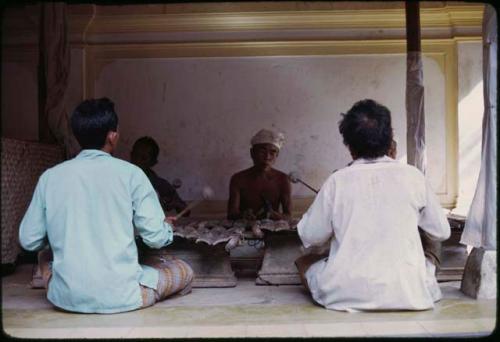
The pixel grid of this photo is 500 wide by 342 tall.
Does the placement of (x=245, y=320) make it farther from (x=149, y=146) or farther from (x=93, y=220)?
(x=149, y=146)

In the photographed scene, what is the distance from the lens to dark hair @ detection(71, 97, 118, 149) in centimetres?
364

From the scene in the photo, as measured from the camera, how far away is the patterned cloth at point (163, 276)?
389 centimetres

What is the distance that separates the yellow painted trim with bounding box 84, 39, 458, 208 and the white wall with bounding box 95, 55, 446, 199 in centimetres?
8

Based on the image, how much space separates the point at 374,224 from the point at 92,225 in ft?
5.69

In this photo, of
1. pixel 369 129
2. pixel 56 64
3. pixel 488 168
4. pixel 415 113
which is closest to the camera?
pixel 369 129

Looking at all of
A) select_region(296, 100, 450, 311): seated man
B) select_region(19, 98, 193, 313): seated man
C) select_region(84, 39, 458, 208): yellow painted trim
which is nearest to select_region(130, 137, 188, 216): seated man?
select_region(84, 39, 458, 208): yellow painted trim

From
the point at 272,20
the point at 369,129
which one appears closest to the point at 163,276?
the point at 369,129

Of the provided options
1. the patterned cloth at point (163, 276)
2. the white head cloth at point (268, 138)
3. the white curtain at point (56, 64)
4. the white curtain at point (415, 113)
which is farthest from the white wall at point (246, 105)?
the patterned cloth at point (163, 276)

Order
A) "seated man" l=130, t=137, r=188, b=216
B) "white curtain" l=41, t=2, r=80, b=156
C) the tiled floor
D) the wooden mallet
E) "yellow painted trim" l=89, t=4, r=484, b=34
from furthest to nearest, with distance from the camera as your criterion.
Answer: "yellow painted trim" l=89, t=4, r=484, b=34, "seated man" l=130, t=137, r=188, b=216, "white curtain" l=41, t=2, r=80, b=156, the wooden mallet, the tiled floor

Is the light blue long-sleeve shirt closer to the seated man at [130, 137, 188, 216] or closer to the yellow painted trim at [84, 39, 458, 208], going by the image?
the seated man at [130, 137, 188, 216]

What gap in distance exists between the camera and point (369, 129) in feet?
12.1

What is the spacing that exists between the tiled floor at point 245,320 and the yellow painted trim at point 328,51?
12.9 ft

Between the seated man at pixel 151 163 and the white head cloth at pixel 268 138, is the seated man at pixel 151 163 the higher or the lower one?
the lower one

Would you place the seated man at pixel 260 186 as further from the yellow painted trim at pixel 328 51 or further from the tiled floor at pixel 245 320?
the tiled floor at pixel 245 320
